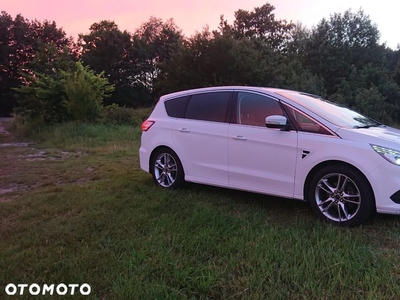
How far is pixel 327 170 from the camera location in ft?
12.7

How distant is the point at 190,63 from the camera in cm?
2277

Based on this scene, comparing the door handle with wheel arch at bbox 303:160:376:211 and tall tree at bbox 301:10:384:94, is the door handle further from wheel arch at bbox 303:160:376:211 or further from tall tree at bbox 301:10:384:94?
tall tree at bbox 301:10:384:94

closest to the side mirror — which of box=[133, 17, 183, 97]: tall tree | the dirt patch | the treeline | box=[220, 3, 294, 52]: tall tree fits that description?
the dirt patch

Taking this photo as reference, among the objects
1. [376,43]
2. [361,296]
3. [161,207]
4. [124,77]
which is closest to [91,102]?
[161,207]

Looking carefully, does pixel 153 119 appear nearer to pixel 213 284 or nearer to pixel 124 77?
pixel 213 284

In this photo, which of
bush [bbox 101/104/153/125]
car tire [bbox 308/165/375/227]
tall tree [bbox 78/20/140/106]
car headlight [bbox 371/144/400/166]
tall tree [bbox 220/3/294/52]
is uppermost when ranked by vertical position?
tall tree [bbox 220/3/294/52]

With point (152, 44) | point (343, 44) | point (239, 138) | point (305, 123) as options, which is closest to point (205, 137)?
point (239, 138)

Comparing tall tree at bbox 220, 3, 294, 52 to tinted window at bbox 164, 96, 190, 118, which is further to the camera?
tall tree at bbox 220, 3, 294, 52

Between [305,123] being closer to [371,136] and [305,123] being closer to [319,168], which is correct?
[319,168]

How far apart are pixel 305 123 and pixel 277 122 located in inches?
12.6

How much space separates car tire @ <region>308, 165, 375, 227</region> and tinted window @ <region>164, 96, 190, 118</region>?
7.60 feet

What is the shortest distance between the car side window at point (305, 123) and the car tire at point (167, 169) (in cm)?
186

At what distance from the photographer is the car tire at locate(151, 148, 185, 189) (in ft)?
17.6

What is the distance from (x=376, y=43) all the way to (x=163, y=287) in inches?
1231
